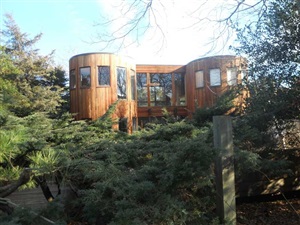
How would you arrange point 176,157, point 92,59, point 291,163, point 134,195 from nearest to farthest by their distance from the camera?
point 134,195 → point 176,157 → point 291,163 → point 92,59

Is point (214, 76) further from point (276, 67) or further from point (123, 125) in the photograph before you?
point (276, 67)

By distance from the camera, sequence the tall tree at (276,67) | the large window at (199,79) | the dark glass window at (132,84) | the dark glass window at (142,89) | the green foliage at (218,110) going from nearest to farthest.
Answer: the tall tree at (276,67)
the green foliage at (218,110)
the dark glass window at (132,84)
the large window at (199,79)
the dark glass window at (142,89)

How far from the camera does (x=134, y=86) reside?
16766 mm

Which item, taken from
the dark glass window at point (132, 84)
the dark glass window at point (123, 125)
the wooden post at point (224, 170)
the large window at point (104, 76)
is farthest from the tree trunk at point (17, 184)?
the dark glass window at point (132, 84)

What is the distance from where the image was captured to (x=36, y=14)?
6.48m

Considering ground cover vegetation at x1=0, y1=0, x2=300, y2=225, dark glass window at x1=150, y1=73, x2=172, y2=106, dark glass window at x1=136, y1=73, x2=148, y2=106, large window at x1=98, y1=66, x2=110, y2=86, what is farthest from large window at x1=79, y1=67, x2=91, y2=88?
ground cover vegetation at x1=0, y1=0, x2=300, y2=225

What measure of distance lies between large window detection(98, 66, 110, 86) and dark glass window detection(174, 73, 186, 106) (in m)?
5.53

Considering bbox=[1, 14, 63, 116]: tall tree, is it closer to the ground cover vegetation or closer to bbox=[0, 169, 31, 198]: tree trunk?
the ground cover vegetation

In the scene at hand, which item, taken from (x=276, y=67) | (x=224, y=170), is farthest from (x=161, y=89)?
(x=224, y=170)

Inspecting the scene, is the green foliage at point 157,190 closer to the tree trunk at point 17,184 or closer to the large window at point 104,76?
the tree trunk at point 17,184

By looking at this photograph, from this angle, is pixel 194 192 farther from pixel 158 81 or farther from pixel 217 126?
pixel 158 81

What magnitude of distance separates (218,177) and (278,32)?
288 cm

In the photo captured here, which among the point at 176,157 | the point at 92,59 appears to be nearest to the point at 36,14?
the point at 176,157

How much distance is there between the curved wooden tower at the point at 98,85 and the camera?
49.1ft
